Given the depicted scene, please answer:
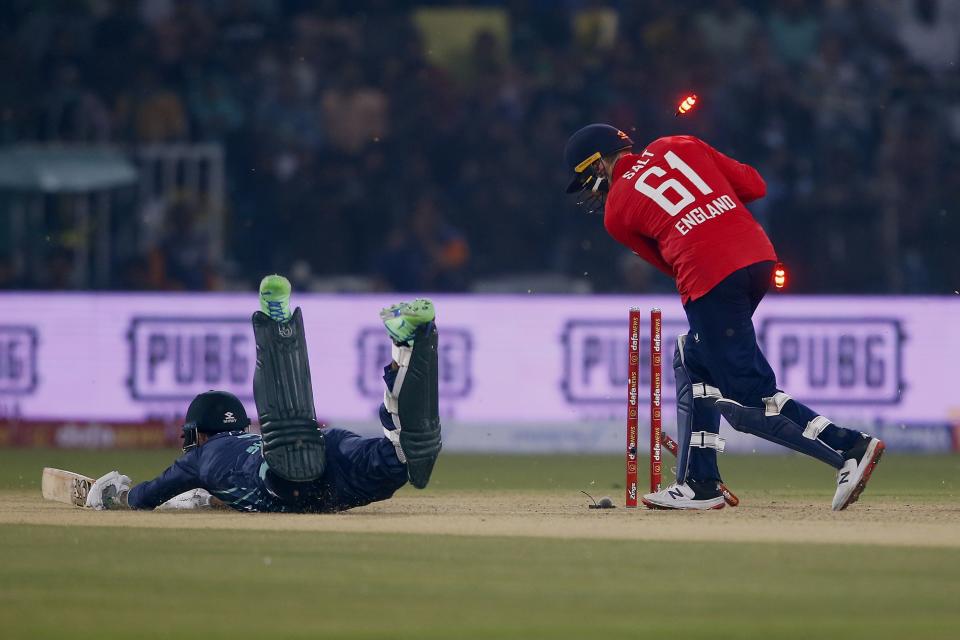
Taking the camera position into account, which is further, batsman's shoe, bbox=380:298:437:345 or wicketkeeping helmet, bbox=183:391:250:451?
→ wicketkeeping helmet, bbox=183:391:250:451

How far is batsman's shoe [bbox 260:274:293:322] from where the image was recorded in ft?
28.3

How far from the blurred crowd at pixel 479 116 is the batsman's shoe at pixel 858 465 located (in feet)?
26.6

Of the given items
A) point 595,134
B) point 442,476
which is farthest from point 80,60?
point 595,134

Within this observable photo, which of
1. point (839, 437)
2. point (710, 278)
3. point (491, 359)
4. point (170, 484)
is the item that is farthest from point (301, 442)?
point (491, 359)

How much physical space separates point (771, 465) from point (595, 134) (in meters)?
5.71

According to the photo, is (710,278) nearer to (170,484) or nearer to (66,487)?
(170,484)

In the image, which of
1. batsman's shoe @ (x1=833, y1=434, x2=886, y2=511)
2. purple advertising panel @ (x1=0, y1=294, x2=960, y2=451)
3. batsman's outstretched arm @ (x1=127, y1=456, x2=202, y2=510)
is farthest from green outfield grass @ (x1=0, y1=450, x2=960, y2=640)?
purple advertising panel @ (x1=0, y1=294, x2=960, y2=451)

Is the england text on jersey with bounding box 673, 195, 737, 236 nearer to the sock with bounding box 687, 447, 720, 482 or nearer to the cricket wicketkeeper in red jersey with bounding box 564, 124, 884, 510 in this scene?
the cricket wicketkeeper in red jersey with bounding box 564, 124, 884, 510

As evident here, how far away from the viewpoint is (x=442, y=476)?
1286 cm

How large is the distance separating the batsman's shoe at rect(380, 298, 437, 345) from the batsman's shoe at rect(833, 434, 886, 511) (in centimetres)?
224

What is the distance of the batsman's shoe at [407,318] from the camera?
27.6 feet

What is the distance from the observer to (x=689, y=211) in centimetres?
891

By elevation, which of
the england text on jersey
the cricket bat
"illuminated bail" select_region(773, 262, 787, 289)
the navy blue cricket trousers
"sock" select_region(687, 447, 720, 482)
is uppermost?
the england text on jersey

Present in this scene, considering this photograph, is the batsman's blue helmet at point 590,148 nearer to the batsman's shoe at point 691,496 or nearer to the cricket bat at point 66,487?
the batsman's shoe at point 691,496
